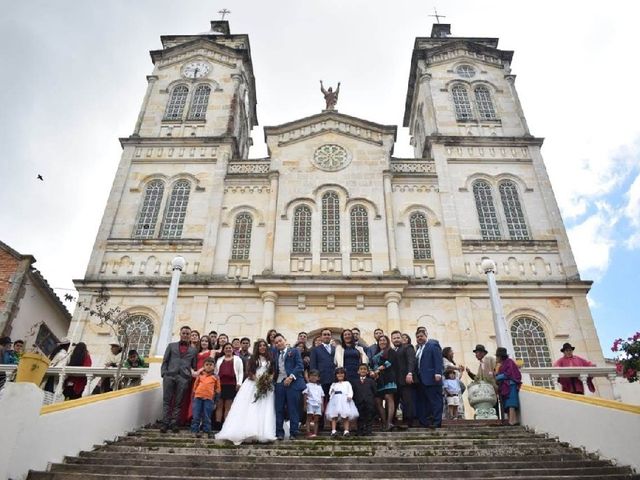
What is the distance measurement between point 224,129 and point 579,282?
49.1ft

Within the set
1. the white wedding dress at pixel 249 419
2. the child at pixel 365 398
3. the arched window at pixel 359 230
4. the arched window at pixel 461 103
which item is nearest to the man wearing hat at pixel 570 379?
the child at pixel 365 398

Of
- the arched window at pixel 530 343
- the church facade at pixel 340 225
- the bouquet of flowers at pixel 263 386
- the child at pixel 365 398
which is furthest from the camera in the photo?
the church facade at pixel 340 225

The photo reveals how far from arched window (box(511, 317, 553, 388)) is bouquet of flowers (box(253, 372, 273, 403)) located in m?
10.1

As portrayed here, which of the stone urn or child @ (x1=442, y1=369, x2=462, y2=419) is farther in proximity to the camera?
child @ (x1=442, y1=369, x2=462, y2=419)

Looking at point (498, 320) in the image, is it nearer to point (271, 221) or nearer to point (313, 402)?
point (313, 402)

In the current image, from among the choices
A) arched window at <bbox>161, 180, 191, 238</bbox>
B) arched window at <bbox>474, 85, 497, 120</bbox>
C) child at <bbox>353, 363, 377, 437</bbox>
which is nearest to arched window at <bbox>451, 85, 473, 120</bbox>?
arched window at <bbox>474, 85, 497, 120</bbox>

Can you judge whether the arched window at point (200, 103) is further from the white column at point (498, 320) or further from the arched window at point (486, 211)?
the white column at point (498, 320)

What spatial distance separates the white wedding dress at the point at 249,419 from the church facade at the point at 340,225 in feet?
25.1

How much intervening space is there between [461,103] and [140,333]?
16.7 meters

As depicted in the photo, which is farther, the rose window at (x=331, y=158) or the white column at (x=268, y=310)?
the rose window at (x=331, y=158)

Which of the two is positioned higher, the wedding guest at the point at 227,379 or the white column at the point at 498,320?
the white column at the point at 498,320

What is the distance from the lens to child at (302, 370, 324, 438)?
7934 mm

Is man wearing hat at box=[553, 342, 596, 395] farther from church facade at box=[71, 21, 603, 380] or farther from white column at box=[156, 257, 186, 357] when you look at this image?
white column at box=[156, 257, 186, 357]

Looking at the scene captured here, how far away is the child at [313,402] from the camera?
26.0 ft
